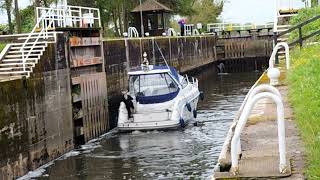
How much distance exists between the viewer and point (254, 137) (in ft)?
26.7

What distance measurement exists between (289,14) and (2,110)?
24021mm

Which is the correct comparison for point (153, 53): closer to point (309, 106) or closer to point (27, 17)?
point (27, 17)

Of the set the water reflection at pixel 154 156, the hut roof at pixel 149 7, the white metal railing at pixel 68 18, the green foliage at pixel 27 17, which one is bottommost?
the water reflection at pixel 154 156

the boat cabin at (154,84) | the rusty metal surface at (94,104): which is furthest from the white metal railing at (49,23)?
the boat cabin at (154,84)

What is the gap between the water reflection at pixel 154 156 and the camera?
48.9 ft

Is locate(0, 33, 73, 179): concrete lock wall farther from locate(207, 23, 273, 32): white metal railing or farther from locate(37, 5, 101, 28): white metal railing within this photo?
locate(207, 23, 273, 32): white metal railing

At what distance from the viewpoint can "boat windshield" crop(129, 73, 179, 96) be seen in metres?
22.4

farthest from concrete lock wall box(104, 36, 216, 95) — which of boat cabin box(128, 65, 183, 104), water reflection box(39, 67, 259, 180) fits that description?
water reflection box(39, 67, 259, 180)

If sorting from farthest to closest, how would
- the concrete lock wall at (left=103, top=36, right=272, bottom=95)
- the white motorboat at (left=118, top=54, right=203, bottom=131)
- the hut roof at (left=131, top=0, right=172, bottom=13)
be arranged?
1. the hut roof at (left=131, top=0, right=172, bottom=13)
2. the concrete lock wall at (left=103, top=36, right=272, bottom=95)
3. the white motorboat at (left=118, top=54, right=203, bottom=131)

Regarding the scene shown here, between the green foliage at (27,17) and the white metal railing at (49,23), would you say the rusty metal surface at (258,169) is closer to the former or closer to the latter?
the white metal railing at (49,23)

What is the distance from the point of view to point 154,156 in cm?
1697

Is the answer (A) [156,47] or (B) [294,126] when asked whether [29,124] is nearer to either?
(B) [294,126]

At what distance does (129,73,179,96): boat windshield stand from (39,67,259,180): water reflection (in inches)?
68.8

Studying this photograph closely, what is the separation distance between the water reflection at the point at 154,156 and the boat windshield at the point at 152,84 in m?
1.75
